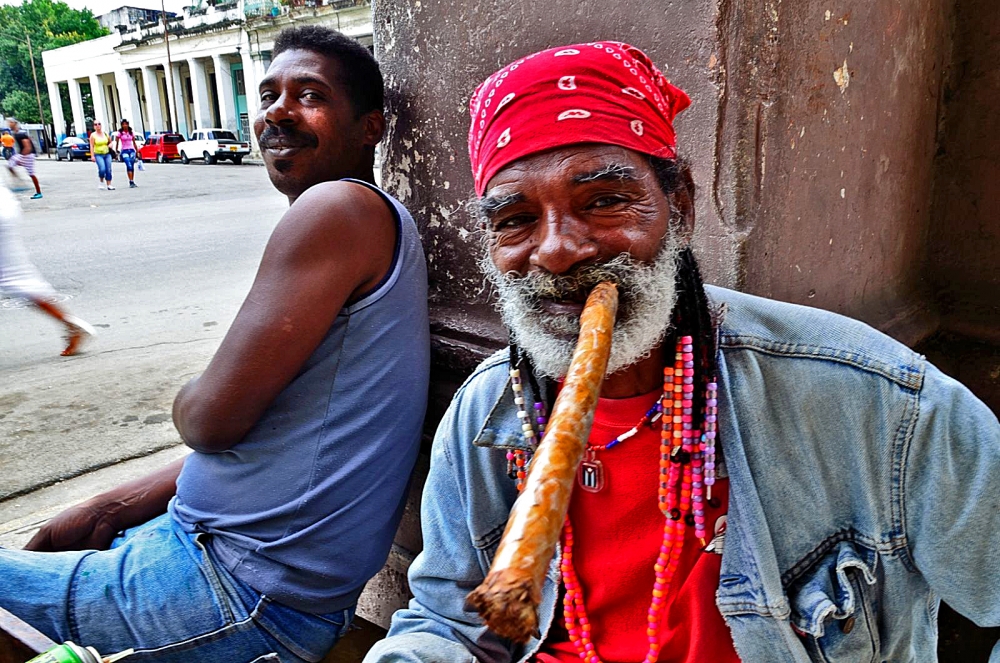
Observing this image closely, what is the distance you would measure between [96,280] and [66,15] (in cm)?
6641

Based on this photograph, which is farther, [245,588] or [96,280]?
[96,280]

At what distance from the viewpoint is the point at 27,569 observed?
163 cm

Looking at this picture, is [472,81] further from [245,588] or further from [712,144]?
[245,588]

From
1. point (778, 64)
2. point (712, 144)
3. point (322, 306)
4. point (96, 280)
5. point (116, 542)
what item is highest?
point (778, 64)

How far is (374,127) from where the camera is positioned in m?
2.33

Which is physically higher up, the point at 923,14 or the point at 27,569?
the point at 923,14

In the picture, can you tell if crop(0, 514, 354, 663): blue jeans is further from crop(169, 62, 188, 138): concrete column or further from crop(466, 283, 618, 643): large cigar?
crop(169, 62, 188, 138): concrete column

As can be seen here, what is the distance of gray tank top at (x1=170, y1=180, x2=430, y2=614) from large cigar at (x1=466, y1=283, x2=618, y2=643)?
96cm

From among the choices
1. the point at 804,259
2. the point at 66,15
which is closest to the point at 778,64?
the point at 804,259

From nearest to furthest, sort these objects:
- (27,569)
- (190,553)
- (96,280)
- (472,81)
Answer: (27,569), (190,553), (472,81), (96,280)

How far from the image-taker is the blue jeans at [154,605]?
1.62m

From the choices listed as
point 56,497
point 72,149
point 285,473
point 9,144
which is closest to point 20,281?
point 285,473

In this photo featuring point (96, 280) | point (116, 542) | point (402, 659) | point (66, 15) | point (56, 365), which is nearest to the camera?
point (402, 659)

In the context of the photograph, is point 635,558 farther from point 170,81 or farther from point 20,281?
point 170,81
